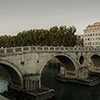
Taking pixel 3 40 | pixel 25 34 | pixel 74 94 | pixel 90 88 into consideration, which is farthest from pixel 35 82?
pixel 3 40

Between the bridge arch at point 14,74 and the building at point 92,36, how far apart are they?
4521 centimetres

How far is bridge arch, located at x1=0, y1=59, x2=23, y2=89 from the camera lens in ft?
70.4

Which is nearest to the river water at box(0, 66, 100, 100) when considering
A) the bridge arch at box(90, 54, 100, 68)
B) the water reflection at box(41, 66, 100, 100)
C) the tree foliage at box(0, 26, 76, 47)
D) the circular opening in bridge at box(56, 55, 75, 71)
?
the water reflection at box(41, 66, 100, 100)

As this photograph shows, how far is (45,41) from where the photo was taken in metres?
51.4

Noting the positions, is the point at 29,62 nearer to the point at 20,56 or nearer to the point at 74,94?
the point at 20,56

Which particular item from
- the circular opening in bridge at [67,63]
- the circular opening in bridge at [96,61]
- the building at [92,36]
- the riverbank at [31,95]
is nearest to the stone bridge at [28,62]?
the circular opening in bridge at [67,63]

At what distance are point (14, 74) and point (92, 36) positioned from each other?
48.2m

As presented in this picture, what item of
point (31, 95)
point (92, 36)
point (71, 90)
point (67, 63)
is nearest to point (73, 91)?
point (71, 90)

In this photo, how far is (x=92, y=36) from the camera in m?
67.7

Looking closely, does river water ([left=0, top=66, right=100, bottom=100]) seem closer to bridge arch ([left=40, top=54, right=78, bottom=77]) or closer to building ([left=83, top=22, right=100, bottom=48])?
bridge arch ([left=40, top=54, right=78, bottom=77])

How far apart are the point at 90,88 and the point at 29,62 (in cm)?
981

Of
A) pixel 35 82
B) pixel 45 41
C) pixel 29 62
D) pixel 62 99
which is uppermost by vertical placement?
pixel 45 41

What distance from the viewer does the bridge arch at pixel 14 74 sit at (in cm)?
2147

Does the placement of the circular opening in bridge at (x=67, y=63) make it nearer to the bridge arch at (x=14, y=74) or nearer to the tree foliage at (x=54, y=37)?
the bridge arch at (x=14, y=74)
